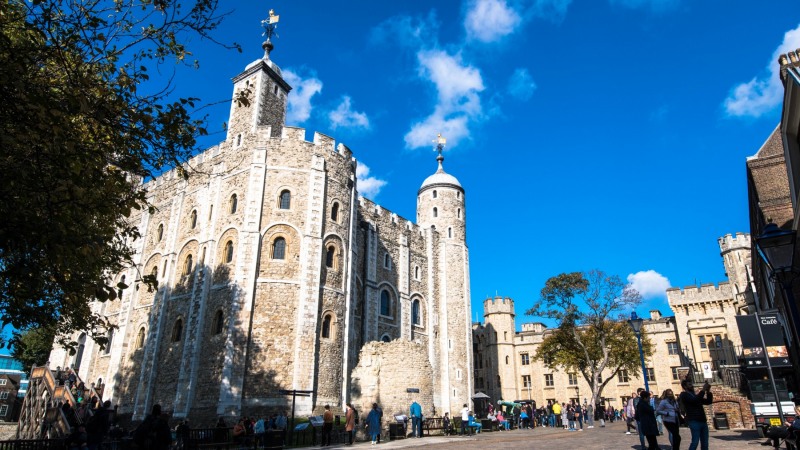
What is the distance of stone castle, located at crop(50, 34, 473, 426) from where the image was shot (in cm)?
2119

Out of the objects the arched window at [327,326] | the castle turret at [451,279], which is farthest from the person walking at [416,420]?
the castle turret at [451,279]

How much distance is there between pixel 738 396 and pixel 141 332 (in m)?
28.4

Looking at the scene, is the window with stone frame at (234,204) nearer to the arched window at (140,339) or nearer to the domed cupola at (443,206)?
the arched window at (140,339)

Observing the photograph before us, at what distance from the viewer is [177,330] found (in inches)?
981

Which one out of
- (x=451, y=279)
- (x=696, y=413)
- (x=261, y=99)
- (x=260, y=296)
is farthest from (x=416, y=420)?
(x=451, y=279)

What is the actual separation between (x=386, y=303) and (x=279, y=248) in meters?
10.9

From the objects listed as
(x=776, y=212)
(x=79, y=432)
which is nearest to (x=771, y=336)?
(x=776, y=212)

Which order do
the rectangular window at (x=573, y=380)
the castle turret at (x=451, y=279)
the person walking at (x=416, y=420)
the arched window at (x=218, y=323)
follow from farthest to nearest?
1. the rectangular window at (x=573, y=380)
2. the castle turret at (x=451, y=279)
3. the arched window at (x=218, y=323)
4. the person walking at (x=416, y=420)

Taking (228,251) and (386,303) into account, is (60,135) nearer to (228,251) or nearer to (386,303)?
(228,251)

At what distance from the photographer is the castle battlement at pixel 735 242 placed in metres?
41.3

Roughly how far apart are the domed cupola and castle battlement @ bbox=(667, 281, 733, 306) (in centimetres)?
1992

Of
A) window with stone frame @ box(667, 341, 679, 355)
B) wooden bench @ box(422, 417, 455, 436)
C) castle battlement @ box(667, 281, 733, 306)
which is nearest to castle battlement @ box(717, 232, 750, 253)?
castle battlement @ box(667, 281, 733, 306)

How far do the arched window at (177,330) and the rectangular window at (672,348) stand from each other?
1615 inches

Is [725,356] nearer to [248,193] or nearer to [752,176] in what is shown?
[752,176]
